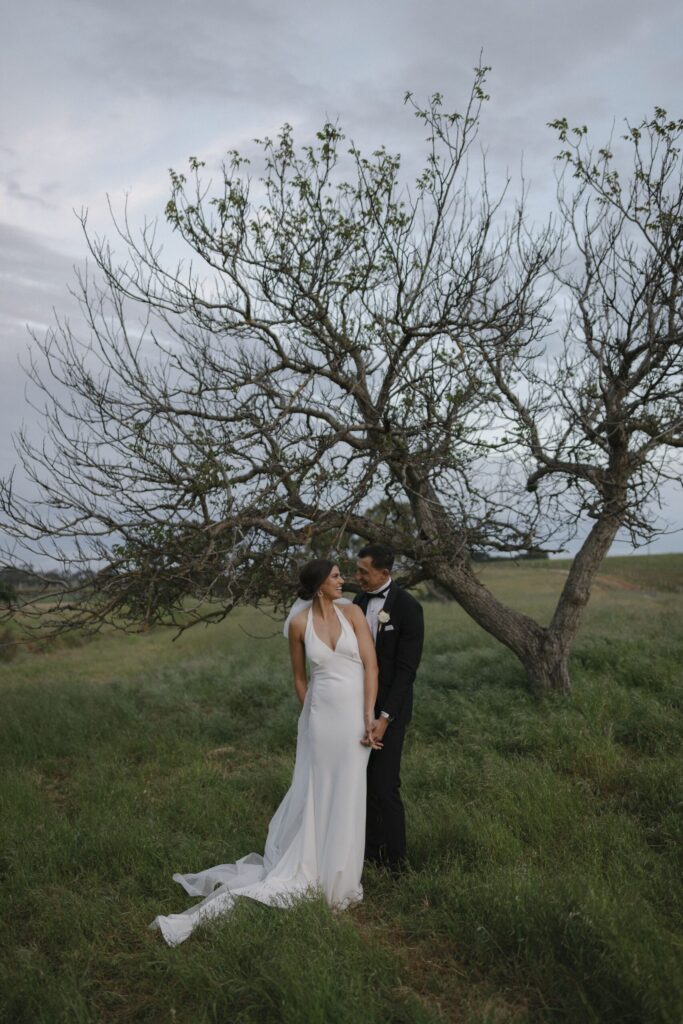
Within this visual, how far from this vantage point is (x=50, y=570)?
30.9ft

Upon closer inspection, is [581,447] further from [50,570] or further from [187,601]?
[187,601]

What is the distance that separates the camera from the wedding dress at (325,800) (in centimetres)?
611

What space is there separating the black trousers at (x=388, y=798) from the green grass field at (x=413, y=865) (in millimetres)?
220

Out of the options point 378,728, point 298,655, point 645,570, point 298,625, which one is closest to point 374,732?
point 378,728

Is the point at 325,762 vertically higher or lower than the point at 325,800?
higher

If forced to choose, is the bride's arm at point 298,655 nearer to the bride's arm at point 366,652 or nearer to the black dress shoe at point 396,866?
the bride's arm at point 366,652

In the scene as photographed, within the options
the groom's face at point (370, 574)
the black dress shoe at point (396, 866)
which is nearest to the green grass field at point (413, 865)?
the black dress shoe at point (396, 866)

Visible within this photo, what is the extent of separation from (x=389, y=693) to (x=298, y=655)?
77 cm

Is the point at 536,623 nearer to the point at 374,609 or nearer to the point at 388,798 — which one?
the point at 374,609

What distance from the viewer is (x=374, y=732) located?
635 centimetres

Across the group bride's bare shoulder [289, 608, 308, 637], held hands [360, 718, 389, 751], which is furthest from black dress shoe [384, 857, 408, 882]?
bride's bare shoulder [289, 608, 308, 637]

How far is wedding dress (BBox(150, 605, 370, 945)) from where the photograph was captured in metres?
6.11

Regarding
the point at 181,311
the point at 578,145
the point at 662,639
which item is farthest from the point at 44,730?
the point at 578,145

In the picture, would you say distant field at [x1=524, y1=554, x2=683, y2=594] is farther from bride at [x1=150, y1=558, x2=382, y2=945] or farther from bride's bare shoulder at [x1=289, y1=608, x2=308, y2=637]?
bride's bare shoulder at [x1=289, y1=608, x2=308, y2=637]
